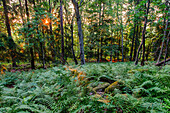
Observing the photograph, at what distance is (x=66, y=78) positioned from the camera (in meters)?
3.84

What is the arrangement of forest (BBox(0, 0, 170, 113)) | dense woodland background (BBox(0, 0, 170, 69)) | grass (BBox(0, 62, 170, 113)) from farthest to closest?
dense woodland background (BBox(0, 0, 170, 69)), forest (BBox(0, 0, 170, 113)), grass (BBox(0, 62, 170, 113))

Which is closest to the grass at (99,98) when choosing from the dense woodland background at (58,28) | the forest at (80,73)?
the forest at (80,73)

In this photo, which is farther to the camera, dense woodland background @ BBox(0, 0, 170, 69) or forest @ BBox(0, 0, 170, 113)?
dense woodland background @ BBox(0, 0, 170, 69)

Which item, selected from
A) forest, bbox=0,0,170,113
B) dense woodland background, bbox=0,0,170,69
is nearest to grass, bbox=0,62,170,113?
forest, bbox=0,0,170,113

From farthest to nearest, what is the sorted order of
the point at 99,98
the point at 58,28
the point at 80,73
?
the point at 58,28 < the point at 80,73 < the point at 99,98

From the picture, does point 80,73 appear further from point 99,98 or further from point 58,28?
point 58,28

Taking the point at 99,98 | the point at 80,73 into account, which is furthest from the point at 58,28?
the point at 99,98

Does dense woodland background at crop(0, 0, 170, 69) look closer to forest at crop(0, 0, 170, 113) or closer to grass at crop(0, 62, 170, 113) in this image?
forest at crop(0, 0, 170, 113)

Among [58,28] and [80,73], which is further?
[58,28]

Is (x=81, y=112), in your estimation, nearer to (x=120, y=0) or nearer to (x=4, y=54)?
(x=4, y=54)

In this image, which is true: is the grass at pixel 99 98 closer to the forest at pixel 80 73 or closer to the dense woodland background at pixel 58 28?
the forest at pixel 80 73

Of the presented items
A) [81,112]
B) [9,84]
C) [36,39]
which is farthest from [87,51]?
[81,112]

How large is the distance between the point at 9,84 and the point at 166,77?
8.99 metres

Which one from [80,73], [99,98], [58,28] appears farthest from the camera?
[58,28]
